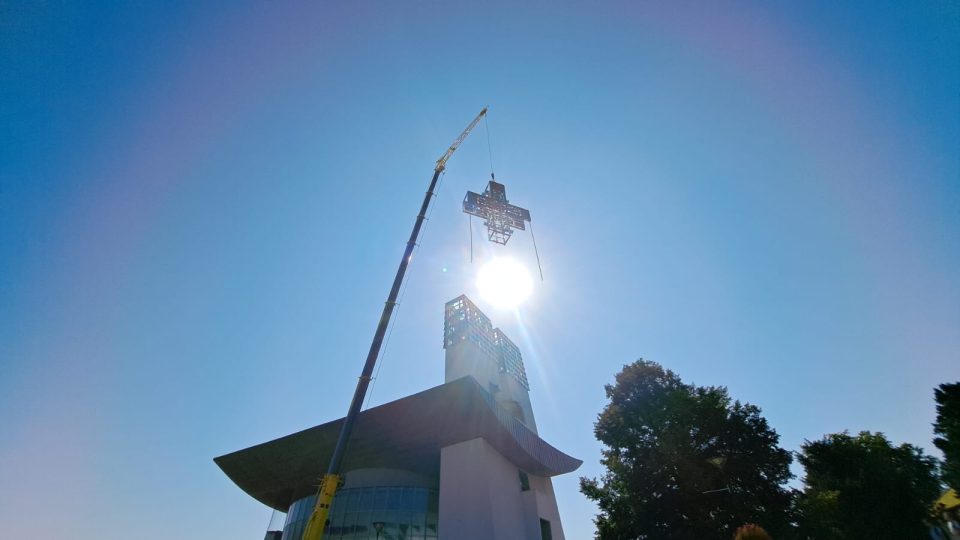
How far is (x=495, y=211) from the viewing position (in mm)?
29281

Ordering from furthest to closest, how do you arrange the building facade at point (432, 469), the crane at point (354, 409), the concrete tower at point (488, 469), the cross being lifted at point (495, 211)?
the cross being lifted at point (495, 211)
the building facade at point (432, 469)
the concrete tower at point (488, 469)
the crane at point (354, 409)

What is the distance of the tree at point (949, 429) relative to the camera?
20378 millimetres

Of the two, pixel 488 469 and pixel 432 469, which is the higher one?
pixel 432 469

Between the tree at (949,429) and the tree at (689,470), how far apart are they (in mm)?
8001

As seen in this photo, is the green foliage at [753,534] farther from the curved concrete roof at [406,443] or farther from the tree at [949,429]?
the tree at [949,429]

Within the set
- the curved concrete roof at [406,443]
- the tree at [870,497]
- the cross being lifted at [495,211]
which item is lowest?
the tree at [870,497]

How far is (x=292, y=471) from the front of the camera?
28172 mm

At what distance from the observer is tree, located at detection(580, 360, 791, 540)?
21031mm

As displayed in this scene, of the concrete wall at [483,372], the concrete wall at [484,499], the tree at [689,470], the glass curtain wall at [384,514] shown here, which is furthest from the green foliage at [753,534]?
the concrete wall at [483,372]

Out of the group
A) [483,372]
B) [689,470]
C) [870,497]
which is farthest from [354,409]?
[870,497]

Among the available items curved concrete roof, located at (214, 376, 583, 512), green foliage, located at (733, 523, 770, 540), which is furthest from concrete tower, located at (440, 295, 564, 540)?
green foliage, located at (733, 523, 770, 540)

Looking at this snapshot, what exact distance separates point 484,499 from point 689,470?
41.0ft

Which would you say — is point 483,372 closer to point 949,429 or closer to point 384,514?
point 384,514

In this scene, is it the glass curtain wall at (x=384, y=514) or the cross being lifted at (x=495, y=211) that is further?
the cross being lifted at (x=495, y=211)
